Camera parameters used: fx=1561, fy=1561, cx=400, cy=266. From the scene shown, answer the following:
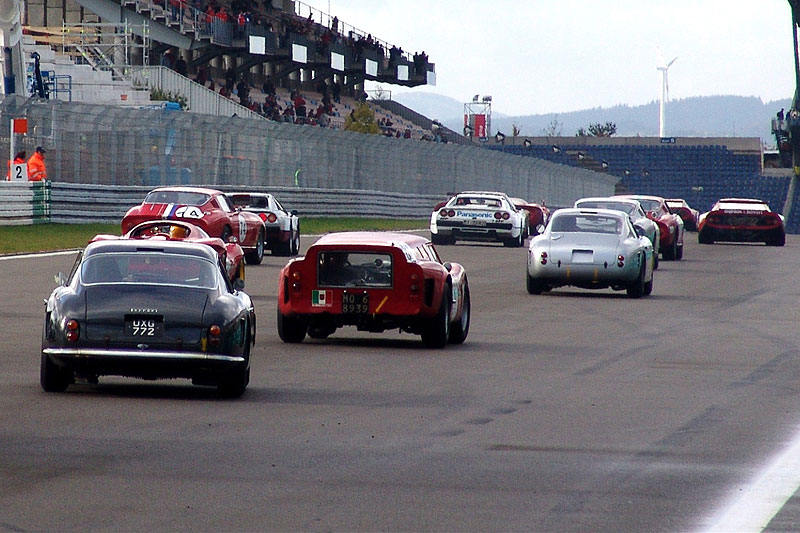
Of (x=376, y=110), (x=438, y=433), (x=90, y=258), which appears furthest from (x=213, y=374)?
(x=376, y=110)

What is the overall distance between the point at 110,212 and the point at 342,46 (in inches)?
1855

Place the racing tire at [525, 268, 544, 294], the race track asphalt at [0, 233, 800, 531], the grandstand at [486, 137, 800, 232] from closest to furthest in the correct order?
the race track asphalt at [0, 233, 800, 531] < the racing tire at [525, 268, 544, 294] < the grandstand at [486, 137, 800, 232]

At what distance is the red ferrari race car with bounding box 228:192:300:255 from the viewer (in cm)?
2978

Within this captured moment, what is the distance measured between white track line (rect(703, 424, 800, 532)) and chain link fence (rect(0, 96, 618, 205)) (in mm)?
27323

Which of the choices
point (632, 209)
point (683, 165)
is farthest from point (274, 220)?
point (683, 165)

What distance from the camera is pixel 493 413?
1023 centimetres

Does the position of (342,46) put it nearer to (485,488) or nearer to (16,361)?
(16,361)

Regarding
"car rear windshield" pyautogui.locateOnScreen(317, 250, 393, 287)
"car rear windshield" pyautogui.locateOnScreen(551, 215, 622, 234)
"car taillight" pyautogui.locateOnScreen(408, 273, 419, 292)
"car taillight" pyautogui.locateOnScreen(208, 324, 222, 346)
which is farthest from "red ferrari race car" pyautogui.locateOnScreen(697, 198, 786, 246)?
"car taillight" pyautogui.locateOnScreen(208, 324, 222, 346)

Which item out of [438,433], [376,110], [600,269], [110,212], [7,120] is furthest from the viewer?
[376,110]

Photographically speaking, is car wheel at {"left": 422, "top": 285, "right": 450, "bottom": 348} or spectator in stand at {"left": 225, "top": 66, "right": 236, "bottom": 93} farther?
spectator in stand at {"left": 225, "top": 66, "right": 236, "bottom": 93}

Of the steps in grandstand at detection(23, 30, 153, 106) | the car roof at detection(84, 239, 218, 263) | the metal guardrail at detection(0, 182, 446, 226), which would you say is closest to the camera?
the car roof at detection(84, 239, 218, 263)

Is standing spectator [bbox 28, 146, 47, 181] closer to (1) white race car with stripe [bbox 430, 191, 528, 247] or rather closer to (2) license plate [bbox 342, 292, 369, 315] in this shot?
(1) white race car with stripe [bbox 430, 191, 528, 247]

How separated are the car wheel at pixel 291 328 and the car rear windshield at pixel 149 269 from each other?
3607 millimetres

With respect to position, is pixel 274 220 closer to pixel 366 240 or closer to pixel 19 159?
pixel 19 159
